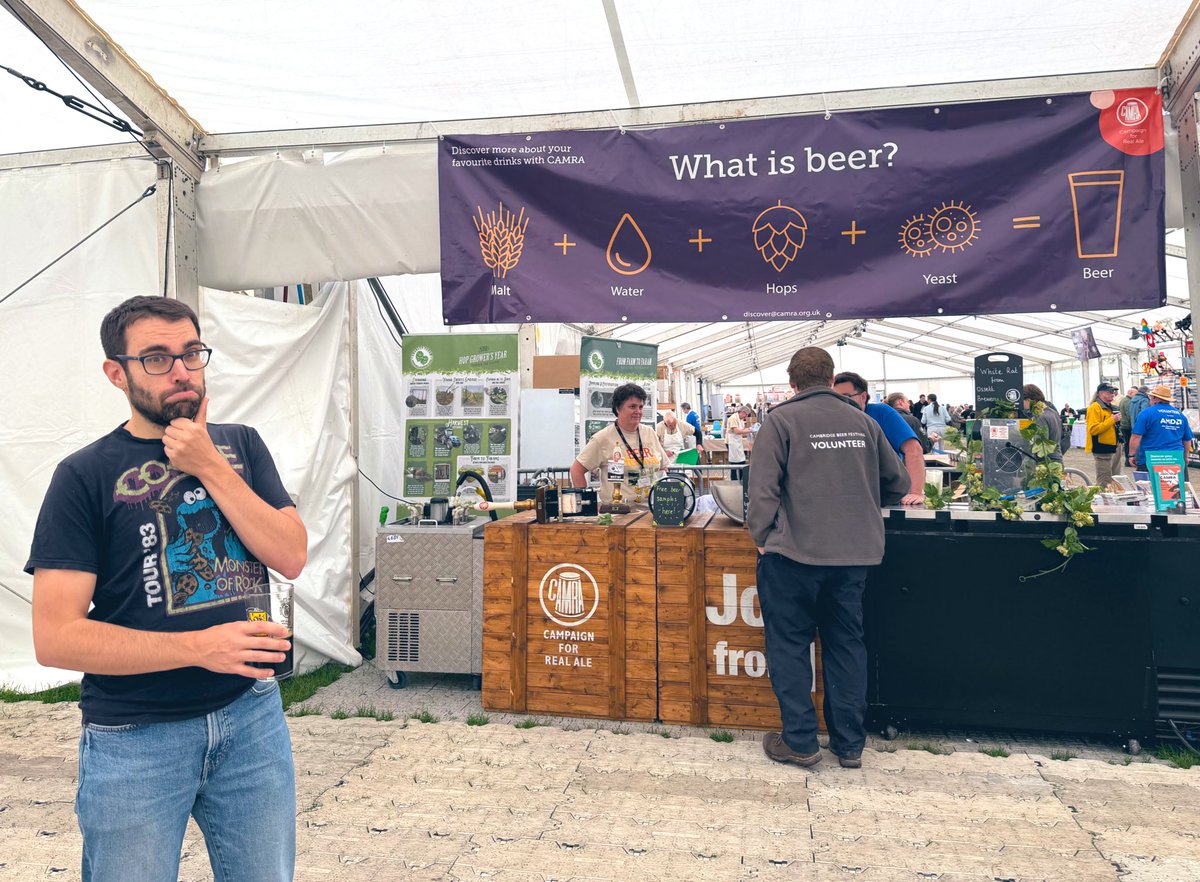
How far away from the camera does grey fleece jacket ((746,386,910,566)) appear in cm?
312

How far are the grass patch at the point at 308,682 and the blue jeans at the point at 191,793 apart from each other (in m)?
2.80

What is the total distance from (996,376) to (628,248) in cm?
527

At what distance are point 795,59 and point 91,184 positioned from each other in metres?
4.07

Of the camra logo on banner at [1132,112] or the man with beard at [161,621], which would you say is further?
the camra logo on banner at [1132,112]

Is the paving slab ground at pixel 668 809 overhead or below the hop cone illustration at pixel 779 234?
below

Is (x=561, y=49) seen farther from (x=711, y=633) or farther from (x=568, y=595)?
(x=711, y=633)

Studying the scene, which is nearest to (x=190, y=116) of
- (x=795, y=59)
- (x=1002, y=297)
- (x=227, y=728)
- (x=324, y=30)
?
(x=324, y=30)

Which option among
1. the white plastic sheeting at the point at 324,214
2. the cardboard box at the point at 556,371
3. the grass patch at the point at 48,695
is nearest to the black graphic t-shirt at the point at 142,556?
the white plastic sheeting at the point at 324,214

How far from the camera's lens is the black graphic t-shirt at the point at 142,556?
1249 millimetres

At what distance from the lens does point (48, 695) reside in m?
4.16

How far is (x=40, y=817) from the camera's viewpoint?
2.82 meters

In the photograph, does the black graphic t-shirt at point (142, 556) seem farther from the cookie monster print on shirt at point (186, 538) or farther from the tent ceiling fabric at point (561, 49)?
the tent ceiling fabric at point (561, 49)

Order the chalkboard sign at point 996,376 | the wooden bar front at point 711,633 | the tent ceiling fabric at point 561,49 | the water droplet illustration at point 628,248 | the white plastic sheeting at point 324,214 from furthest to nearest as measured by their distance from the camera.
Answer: the chalkboard sign at point 996,376, the white plastic sheeting at point 324,214, the water droplet illustration at point 628,248, the wooden bar front at point 711,633, the tent ceiling fabric at point 561,49

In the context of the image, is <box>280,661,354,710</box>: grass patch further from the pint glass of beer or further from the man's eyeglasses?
the man's eyeglasses
